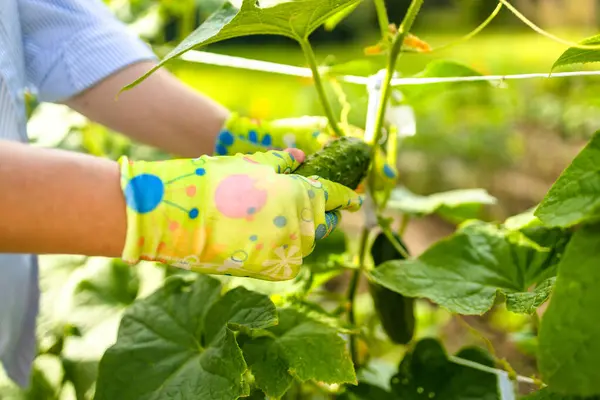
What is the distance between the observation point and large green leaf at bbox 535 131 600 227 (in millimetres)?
436

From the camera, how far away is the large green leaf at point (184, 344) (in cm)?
61

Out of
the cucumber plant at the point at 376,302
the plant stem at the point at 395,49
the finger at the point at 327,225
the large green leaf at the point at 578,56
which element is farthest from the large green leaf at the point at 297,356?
the large green leaf at the point at 578,56

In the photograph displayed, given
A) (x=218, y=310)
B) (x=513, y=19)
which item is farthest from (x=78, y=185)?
(x=513, y=19)

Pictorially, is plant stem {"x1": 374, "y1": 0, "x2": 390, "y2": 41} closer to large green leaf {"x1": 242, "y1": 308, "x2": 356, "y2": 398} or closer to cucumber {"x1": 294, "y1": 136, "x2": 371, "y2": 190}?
cucumber {"x1": 294, "y1": 136, "x2": 371, "y2": 190}

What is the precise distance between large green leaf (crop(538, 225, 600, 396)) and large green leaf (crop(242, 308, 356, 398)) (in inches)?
8.8

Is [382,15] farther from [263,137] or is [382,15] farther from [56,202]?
[56,202]

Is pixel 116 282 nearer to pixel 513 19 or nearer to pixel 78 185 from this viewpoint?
pixel 78 185

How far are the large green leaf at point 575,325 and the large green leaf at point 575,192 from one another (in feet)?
0.05

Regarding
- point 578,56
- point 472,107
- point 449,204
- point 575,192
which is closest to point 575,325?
point 575,192

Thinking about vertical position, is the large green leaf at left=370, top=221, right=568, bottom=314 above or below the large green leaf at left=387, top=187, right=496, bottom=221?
above

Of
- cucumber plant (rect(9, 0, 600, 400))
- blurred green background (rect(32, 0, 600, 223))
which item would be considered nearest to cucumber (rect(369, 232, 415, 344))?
cucumber plant (rect(9, 0, 600, 400))

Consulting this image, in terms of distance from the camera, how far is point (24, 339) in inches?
36.2

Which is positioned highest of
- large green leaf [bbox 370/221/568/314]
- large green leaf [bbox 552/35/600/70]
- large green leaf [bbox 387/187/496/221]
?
large green leaf [bbox 552/35/600/70]

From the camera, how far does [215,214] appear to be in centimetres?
52
